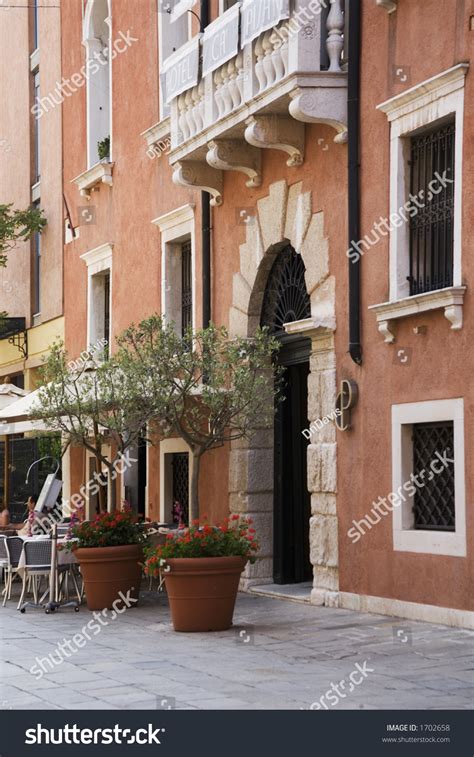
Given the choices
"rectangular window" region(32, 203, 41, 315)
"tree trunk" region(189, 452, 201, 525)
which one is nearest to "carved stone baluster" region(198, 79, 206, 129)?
"tree trunk" region(189, 452, 201, 525)

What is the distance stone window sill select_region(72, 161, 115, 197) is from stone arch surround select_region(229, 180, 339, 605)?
17.3ft

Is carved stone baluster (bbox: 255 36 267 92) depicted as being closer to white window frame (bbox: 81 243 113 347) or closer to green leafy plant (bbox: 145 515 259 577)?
green leafy plant (bbox: 145 515 259 577)

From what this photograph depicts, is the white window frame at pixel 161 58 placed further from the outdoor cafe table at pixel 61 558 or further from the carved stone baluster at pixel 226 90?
the outdoor cafe table at pixel 61 558

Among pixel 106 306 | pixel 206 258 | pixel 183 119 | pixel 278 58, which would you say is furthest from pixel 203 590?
pixel 106 306

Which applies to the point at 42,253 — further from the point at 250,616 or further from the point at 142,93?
the point at 250,616

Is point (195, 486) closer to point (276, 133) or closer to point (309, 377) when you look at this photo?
point (309, 377)

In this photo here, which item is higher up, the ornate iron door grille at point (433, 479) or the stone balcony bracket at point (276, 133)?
the stone balcony bracket at point (276, 133)

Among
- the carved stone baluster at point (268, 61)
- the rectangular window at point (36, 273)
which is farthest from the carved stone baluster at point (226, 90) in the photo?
the rectangular window at point (36, 273)

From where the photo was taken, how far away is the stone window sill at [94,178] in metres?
21.3

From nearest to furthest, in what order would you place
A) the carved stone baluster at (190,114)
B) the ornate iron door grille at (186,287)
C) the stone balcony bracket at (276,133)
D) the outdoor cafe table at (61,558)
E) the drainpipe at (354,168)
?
the drainpipe at (354,168)
the stone balcony bracket at (276,133)
the outdoor cafe table at (61,558)
the carved stone baluster at (190,114)
the ornate iron door grille at (186,287)

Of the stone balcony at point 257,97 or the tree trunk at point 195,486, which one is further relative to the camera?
the stone balcony at point 257,97

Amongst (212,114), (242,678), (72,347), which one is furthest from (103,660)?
(72,347)

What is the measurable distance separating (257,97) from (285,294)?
8.24 feet

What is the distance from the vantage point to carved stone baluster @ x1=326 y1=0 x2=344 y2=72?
14.0 metres
